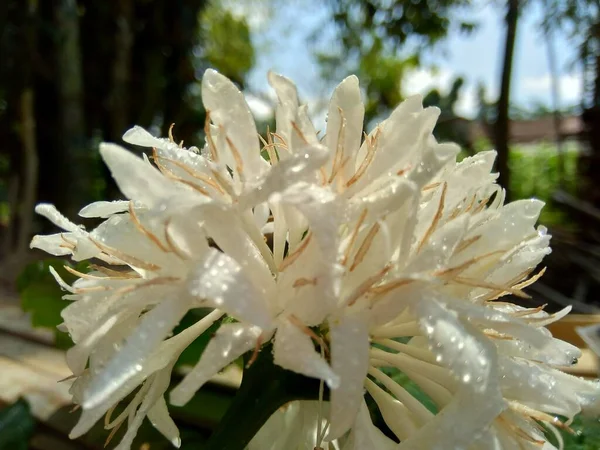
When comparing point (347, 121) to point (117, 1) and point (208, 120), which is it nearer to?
point (208, 120)

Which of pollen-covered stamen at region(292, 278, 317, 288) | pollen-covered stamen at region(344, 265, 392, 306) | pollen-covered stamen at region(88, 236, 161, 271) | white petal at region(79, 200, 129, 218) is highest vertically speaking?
white petal at region(79, 200, 129, 218)

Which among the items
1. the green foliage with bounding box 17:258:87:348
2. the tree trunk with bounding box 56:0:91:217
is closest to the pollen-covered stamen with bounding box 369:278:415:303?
the green foliage with bounding box 17:258:87:348

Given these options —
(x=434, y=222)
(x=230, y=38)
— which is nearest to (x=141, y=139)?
(x=434, y=222)

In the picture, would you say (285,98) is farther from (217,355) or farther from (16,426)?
(16,426)

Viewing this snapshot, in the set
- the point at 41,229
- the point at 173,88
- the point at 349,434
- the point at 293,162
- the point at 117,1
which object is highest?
the point at 117,1

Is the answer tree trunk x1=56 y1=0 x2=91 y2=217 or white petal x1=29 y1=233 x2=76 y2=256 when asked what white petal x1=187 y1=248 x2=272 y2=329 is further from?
tree trunk x1=56 y1=0 x2=91 y2=217

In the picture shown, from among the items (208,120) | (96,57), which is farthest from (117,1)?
(208,120)

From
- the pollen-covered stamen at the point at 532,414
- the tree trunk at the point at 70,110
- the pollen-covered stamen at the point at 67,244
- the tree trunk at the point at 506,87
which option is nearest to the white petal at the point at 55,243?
the pollen-covered stamen at the point at 67,244
